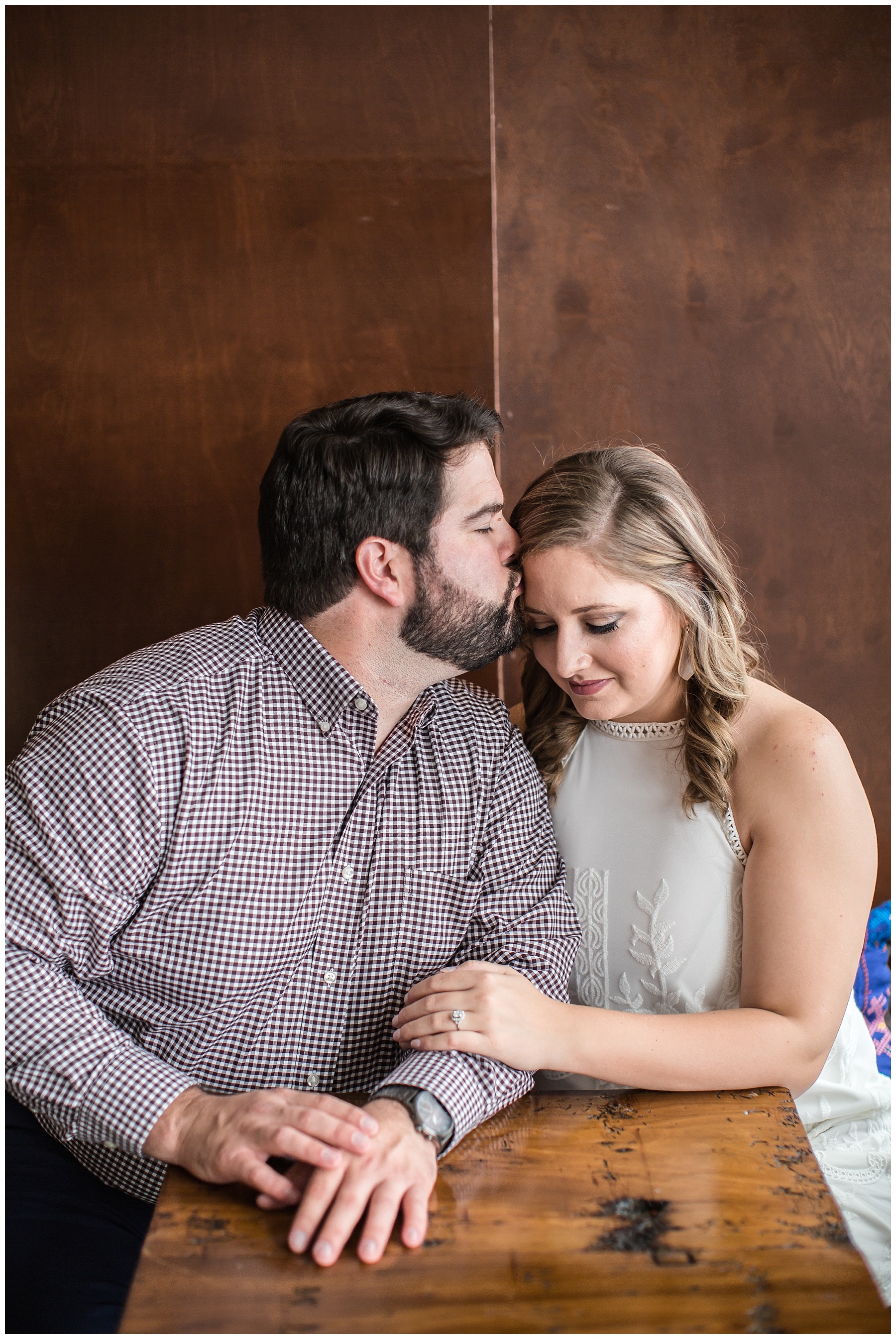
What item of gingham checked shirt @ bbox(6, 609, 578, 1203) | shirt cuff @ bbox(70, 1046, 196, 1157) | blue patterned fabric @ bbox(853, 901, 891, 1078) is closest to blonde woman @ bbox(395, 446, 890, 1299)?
gingham checked shirt @ bbox(6, 609, 578, 1203)

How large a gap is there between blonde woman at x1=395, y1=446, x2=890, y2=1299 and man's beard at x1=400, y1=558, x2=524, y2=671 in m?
0.08

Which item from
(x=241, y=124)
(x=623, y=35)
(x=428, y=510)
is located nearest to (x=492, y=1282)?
(x=428, y=510)

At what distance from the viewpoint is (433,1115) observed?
1.22m

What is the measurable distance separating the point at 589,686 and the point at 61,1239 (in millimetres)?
1079

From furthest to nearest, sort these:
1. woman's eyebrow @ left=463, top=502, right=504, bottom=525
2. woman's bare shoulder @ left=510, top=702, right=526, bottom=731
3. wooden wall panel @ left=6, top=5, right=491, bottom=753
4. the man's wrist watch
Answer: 1. wooden wall panel @ left=6, top=5, right=491, bottom=753
2. woman's bare shoulder @ left=510, top=702, right=526, bottom=731
3. woman's eyebrow @ left=463, top=502, right=504, bottom=525
4. the man's wrist watch

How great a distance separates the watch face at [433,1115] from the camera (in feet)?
3.98

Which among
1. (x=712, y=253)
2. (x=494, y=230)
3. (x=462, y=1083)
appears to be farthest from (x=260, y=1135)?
(x=712, y=253)

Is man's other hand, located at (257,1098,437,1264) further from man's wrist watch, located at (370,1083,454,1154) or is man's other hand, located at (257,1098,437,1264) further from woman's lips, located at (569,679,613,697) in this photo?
woman's lips, located at (569,679,613,697)

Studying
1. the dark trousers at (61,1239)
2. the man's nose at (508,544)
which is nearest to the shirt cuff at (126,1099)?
the dark trousers at (61,1239)

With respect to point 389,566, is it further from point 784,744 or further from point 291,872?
point 784,744

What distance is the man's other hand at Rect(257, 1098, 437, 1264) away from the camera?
1.03m

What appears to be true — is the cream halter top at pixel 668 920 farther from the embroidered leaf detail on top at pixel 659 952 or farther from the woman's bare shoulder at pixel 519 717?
the woman's bare shoulder at pixel 519 717

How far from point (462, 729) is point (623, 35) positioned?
167 cm

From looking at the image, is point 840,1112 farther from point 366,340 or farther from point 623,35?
point 623,35
